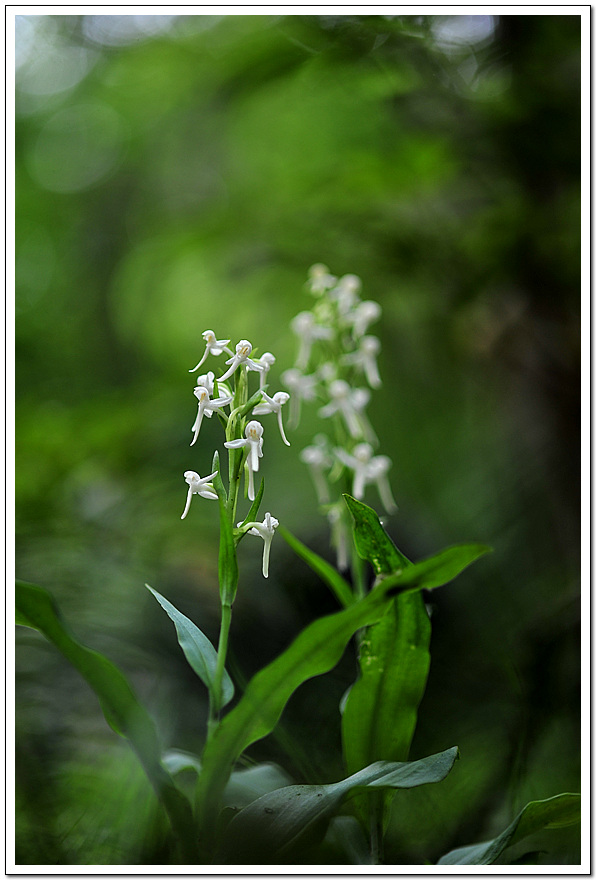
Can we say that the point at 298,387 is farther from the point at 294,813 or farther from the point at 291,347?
the point at 291,347

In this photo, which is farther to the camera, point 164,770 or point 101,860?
point 101,860

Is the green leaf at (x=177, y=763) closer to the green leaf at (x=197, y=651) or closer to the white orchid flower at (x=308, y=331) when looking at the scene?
the green leaf at (x=197, y=651)

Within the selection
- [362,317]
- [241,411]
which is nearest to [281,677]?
[241,411]

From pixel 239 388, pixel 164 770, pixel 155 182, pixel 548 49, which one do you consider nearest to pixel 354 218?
pixel 548 49

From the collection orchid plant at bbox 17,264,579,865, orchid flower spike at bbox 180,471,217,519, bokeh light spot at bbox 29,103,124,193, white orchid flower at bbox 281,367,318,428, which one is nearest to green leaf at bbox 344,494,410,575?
orchid plant at bbox 17,264,579,865

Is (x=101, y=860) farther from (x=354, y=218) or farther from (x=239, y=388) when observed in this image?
(x=354, y=218)

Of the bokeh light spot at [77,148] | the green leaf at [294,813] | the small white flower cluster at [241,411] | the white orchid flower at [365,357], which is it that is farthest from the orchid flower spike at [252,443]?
the bokeh light spot at [77,148]
